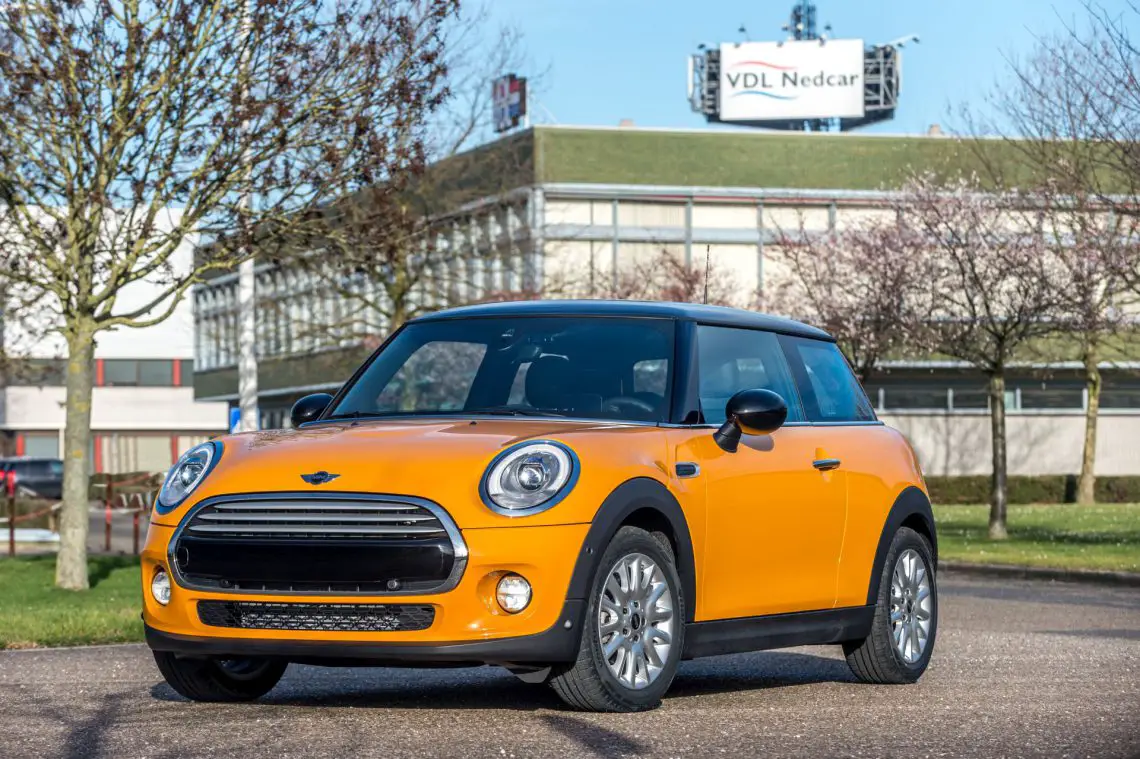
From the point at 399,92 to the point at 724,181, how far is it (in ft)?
114

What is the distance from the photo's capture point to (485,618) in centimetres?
750

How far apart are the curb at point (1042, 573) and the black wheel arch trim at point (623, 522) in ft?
43.2

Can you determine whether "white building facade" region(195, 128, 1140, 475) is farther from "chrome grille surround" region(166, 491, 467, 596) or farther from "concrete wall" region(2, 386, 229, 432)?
"chrome grille surround" region(166, 491, 467, 596)

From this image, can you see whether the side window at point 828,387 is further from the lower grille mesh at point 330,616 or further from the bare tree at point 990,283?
the bare tree at point 990,283

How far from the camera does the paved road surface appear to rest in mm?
7078

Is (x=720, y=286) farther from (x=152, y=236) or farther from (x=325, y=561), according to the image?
(x=325, y=561)

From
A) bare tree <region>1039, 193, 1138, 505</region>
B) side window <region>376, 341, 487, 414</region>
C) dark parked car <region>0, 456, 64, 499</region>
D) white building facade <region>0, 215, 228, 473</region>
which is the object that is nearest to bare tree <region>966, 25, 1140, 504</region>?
bare tree <region>1039, 193, 1138, 505</region>

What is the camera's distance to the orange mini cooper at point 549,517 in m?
7.50

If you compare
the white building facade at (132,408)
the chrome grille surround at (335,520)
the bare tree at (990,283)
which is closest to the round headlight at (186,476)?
the chrome grille surround at (335,520)

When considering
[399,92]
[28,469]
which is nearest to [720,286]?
[28,469]

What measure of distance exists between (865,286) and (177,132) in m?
20.8

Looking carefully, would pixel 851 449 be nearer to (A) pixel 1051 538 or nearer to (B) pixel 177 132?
(B) pixel 177 132

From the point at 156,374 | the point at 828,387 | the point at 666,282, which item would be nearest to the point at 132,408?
the point at 156,374

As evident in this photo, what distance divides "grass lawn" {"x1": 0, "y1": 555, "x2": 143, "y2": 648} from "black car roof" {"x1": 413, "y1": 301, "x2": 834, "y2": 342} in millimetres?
4901
